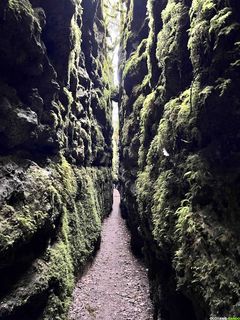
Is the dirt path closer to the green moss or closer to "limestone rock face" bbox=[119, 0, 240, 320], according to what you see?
"limestone rock face" bbox=[119, 0, 240, 320]

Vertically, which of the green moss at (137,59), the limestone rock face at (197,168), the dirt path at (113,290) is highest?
the green moss at (137,59)

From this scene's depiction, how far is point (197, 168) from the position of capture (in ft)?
26.5

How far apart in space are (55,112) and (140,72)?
7.74 meters

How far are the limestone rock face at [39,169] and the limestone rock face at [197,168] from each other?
3.64m

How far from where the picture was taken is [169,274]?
30.0 feet

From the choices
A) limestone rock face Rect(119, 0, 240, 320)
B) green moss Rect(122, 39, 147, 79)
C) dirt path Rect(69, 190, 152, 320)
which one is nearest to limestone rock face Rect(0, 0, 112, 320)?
dirt path Rect(69, 190, 152, 320)

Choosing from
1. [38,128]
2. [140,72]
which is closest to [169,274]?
[38,128]

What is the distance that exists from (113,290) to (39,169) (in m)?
6.23

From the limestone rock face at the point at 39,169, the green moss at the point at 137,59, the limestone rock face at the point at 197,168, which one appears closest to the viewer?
the limestone rock face at the point at 197,168

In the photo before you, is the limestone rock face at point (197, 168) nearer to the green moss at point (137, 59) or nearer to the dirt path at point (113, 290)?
the dirt path at point (113, 290)

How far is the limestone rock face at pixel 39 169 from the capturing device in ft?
28.8

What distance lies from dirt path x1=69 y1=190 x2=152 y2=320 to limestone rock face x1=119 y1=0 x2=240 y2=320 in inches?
52.2

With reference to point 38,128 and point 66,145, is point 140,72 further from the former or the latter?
point 38,128

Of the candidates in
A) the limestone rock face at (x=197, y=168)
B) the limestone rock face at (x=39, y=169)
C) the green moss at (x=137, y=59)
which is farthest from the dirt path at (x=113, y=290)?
the green moss at (x=137, y=59)
